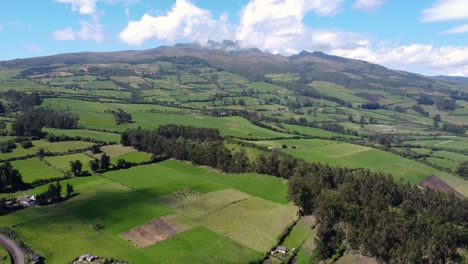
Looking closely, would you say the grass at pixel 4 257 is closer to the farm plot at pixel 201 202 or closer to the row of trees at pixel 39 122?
the farm plot at pixel 201 202

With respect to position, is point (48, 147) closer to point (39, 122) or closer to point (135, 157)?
point (39, 122)

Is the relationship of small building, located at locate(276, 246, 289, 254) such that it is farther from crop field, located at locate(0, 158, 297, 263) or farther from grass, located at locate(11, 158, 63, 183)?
grass, located at locate(11, 158, 63, 183)

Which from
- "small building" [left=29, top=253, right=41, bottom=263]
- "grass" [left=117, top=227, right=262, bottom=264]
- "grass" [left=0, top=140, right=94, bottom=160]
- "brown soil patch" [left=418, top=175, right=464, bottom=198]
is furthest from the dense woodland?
"small building" [left=29, top=253, right=41, bottom=263]

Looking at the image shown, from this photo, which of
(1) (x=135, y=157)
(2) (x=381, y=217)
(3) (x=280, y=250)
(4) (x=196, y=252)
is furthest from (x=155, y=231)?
(1) (x=135, y=157)

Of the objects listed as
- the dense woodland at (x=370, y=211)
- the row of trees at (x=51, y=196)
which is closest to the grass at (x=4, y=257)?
the row of trees at (x=51, y=196)

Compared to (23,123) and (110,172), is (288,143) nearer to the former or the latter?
(110,172)

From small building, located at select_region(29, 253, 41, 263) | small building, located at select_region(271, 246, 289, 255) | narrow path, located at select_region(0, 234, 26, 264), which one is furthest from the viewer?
small building, located at select_region(271, 246, 289, 255)

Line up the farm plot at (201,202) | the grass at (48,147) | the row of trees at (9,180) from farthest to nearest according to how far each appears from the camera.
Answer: the grass at (48,147) < the row of trees at (9,180) < the farm plot at (201,202)
